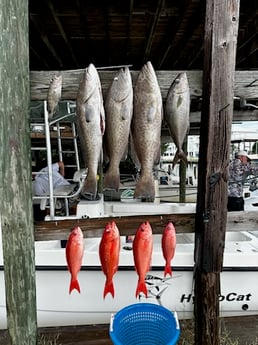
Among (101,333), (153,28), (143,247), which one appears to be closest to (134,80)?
(143,247)

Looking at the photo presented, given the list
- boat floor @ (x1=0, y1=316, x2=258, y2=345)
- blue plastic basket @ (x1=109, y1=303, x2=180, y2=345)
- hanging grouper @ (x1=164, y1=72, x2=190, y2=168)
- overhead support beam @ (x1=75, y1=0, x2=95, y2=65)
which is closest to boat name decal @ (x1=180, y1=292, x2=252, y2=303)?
boat floor @ (x1=0, y1=316, x2=258, y2=345)

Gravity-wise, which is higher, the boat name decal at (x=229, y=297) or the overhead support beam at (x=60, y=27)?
the overhead support beam at (x=60, y=27)

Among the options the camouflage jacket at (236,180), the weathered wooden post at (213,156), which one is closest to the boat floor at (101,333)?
the weathered wooden post at (213,156)

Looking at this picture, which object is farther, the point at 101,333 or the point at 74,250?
the point at 101,333

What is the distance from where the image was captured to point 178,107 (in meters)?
1.99

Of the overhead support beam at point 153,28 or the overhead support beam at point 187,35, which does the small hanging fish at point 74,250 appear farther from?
the overhead support beam at point 187,35

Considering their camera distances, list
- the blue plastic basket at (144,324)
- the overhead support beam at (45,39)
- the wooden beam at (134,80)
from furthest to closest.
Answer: the overhead support beam at (45,39)
the blue plastic basket at (144,324)
the wooden beam at (134,80)

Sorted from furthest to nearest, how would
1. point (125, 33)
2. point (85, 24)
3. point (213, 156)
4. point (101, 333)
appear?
point (125, 33) → point (85, 24) → point (101, 333) → point (213, 156)

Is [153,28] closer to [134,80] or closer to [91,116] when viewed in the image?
[134,80]

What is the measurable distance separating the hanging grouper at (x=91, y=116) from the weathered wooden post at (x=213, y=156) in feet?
2.18

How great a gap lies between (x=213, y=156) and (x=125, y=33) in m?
2.63

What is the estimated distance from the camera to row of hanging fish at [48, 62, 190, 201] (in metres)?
1.89

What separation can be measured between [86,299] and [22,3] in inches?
118

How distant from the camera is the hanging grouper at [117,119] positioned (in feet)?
6.29
